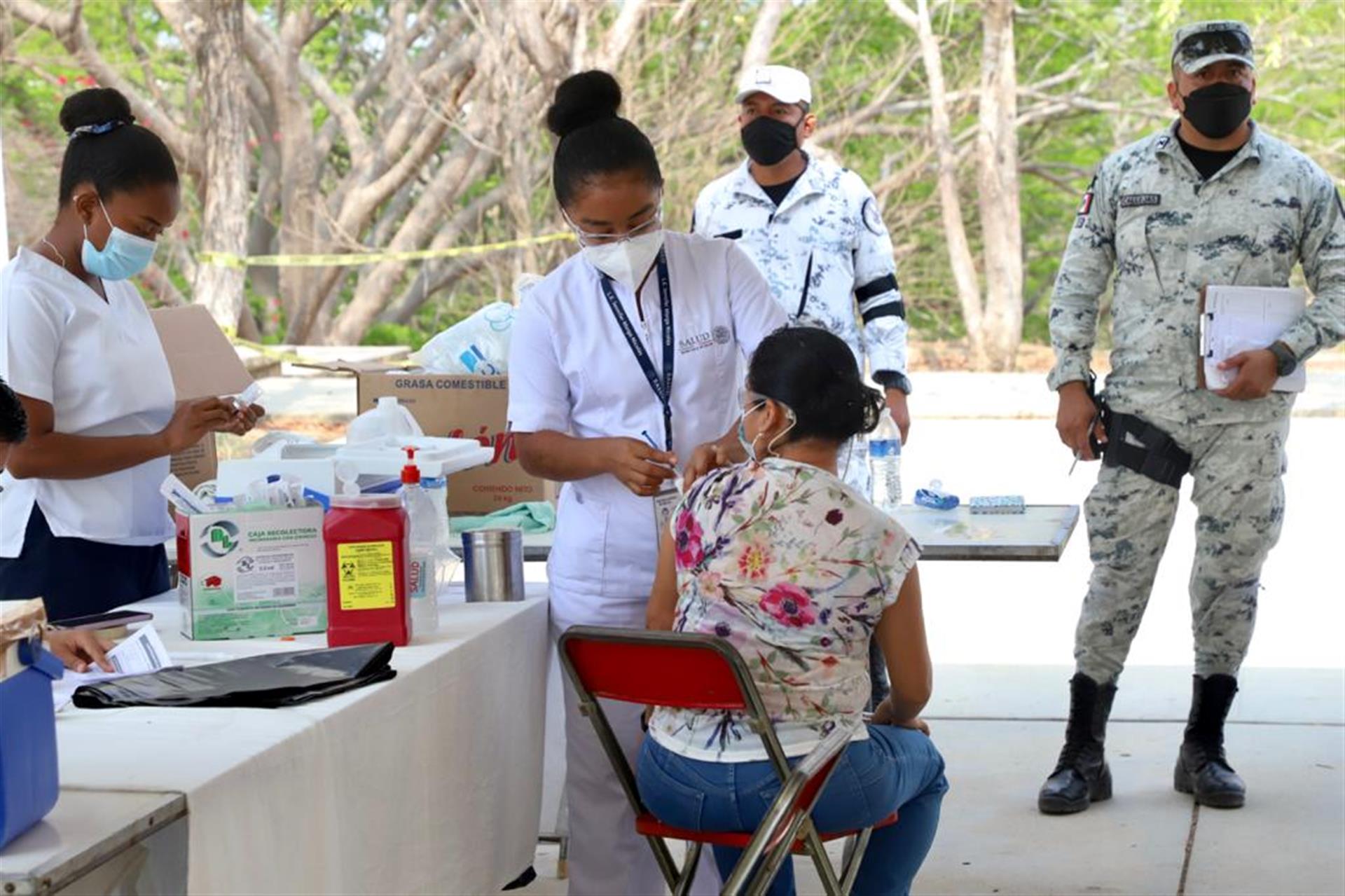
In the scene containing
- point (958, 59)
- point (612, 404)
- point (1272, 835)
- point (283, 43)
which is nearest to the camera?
point (612, 404)

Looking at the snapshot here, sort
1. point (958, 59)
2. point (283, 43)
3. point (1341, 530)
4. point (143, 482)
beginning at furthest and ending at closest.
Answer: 1. point (958, 59)
2. point (283, 43)
3. point (1341, 530)
4. point (143, 482)

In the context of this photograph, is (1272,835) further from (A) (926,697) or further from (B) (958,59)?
(B) (958,59)

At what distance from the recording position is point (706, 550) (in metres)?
2.41

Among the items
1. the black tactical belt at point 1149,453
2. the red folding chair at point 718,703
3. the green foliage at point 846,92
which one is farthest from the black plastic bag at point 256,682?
the green foliage at point 846,92

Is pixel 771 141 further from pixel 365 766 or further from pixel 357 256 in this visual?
pixel 357 256

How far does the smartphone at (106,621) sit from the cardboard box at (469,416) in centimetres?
111

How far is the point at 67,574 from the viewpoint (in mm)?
2914

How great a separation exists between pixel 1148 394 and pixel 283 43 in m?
10.4

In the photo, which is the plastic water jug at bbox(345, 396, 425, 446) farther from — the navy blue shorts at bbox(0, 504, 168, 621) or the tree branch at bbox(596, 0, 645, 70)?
the tree branch at bbox(596, 0, 645, 70)

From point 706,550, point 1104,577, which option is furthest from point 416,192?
point 706,550

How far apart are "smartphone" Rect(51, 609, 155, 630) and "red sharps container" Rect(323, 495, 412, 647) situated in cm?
32

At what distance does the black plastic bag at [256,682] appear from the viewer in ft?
7.02

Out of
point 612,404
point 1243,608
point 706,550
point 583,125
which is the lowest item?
point 1243,608

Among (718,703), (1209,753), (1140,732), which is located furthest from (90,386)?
(1140,732)
